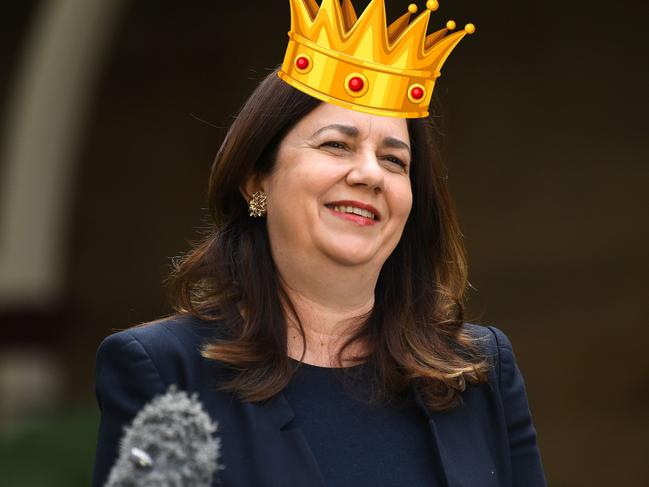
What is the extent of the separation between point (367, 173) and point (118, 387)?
67 centimetres

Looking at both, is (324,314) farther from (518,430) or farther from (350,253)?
(518,430)

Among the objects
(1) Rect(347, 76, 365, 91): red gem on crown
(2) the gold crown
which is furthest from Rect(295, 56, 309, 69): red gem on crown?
(1) Rect(347, 76, 365, 91): red gem on crown

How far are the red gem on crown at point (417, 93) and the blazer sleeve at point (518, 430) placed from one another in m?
0.58

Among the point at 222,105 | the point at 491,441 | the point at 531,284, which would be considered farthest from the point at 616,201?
the point at 491,441

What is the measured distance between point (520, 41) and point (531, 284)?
57.1 inches

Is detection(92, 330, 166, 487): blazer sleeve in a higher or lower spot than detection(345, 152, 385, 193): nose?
lower

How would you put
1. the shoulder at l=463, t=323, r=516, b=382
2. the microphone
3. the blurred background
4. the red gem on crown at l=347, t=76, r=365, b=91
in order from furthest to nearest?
1. the blurred background
2. the shoulder at l=463, t=323, r=516, b=382
3. the red gem on crown at l=347, t=76, r=365, b=91
4. the microphone

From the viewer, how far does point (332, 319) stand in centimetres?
292

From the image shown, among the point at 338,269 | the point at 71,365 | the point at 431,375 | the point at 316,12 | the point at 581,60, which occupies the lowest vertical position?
the point at 71,365

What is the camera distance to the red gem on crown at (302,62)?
9.49 feet

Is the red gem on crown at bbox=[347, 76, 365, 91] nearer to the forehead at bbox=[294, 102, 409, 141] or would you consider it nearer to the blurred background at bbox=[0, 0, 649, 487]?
the forehead at bbox=[294, 102, 409, 141]

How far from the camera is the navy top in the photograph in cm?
268

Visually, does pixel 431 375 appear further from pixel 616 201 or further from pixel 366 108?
pixel 616 201

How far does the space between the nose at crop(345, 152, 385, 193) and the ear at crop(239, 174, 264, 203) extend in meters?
0.24
